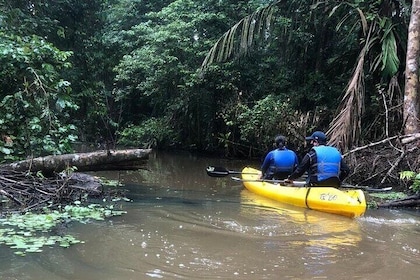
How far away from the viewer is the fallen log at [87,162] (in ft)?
23.8

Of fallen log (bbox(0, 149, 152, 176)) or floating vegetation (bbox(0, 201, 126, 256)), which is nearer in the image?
floating vegetation (bbox(0, 201, 126, 256))

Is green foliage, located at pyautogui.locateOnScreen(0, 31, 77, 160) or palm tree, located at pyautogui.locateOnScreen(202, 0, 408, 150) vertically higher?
palm tree, located at pyautogui.locateOnScreen(202, 0, 408, 150)

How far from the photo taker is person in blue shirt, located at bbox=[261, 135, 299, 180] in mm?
9633

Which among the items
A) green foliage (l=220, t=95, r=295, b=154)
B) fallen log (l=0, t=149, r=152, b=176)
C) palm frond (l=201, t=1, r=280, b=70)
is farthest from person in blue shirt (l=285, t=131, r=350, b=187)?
green foliage (l=220, t=95, r=295, b=154)

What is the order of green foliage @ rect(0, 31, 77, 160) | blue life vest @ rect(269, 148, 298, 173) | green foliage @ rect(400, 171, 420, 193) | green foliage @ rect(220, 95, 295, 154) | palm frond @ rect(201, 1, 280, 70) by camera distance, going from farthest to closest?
green foliage @ rect(220, 95, 295, 154) → palm frond @ rect(201, 1, 280, 70) → blue life vest @ rect(269, 148, 298, 173) → green foliage @ rect(400, 171, 420, 193) → green foliage @ rect(0, 31, 77, 160)

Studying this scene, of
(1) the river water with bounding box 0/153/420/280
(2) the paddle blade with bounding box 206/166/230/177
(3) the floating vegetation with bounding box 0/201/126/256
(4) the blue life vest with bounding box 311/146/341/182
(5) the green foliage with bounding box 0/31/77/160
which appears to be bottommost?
(1) the river water with bounding box 0/153/420/280

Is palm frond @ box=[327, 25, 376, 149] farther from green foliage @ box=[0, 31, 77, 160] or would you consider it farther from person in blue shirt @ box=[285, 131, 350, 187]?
green foliage @ box=[0, 31, 77, 160]

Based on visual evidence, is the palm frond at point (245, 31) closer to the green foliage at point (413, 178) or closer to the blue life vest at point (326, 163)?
the blue life vest at point (326, 163)

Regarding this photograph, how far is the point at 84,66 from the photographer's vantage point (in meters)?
16.2

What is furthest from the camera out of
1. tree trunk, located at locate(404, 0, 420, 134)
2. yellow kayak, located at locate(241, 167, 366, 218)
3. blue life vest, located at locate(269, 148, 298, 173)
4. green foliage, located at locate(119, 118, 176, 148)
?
green foliage, located at locate(119, 118, 176, 148)

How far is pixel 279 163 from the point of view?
31.6ft

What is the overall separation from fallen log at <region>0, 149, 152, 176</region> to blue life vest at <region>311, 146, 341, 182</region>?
294cm

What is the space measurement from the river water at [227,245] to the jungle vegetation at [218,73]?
2.30m

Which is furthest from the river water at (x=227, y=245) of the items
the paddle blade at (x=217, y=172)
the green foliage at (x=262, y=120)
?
the green foliage at (x=262, y=120)
